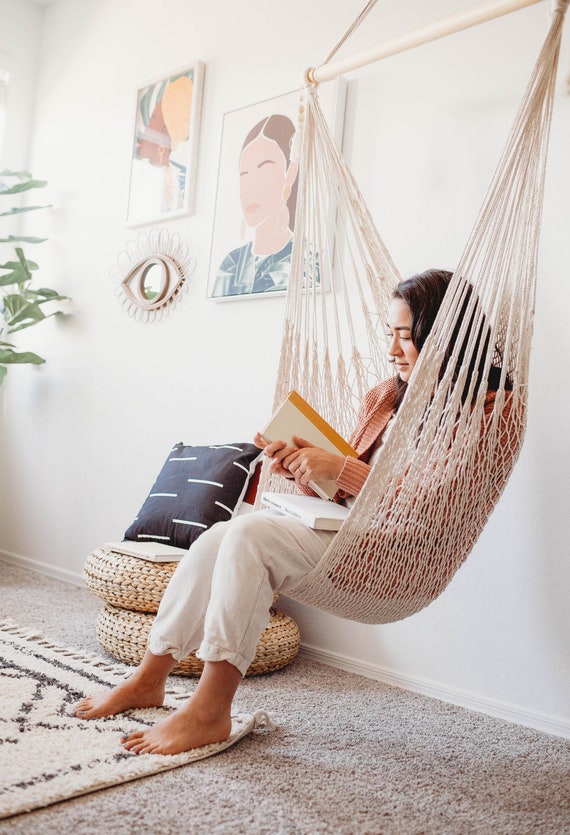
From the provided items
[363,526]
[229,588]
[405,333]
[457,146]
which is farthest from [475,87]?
[229,588]

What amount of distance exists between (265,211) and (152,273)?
0.59 m

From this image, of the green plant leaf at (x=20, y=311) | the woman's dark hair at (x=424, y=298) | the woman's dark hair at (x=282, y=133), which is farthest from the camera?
the green plant leaf at (x=20, y=311)

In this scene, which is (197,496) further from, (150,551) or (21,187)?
(21,187)

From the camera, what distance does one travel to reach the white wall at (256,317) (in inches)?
72.5

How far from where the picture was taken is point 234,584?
4.47 ft

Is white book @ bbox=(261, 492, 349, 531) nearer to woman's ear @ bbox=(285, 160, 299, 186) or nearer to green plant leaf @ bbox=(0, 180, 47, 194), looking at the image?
woman's ear @ bbox=(285, 160, 299, 186)

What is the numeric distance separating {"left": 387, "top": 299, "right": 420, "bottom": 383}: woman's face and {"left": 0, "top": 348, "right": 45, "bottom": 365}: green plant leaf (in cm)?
192

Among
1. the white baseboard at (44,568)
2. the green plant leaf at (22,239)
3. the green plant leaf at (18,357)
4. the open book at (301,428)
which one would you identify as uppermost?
the green plant leaf at (22,239)

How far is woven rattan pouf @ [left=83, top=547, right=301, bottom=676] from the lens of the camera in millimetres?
1945

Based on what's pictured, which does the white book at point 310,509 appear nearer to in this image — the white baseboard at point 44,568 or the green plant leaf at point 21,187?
the white baseboard at point 44,568

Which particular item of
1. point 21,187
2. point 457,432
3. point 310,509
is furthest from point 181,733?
point 21,187

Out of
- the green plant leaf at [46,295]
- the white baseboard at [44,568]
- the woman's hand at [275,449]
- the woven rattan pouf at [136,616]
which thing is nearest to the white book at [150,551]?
the woven rattan pouf at [136,616]

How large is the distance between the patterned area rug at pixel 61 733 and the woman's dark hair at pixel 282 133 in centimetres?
141

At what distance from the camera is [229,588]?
4.48 feet
